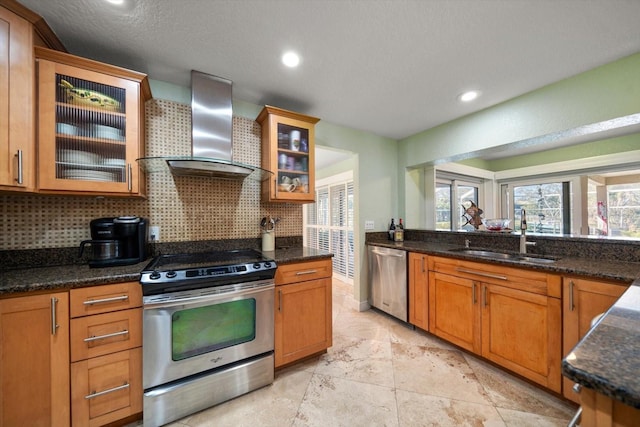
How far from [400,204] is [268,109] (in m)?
2.29

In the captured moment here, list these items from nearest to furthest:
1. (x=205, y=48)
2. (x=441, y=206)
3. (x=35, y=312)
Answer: (x=35, y=312)
(x=205, y=48)
(x=441, y=206)

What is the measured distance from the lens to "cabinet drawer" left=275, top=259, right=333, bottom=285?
6.08 feet

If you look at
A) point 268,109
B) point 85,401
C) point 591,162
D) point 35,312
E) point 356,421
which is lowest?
point 356,421

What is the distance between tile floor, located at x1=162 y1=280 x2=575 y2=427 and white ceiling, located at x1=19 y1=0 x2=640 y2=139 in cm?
244

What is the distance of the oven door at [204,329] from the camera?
55.2 inches

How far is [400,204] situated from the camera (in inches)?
135

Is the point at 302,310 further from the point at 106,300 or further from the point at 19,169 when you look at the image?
the point at 19,169

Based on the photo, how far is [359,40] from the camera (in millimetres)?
1543

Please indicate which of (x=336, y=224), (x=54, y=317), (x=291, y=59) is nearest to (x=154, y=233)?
(x=54, y=317)

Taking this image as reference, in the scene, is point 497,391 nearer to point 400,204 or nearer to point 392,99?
point 400,204

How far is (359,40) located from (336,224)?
11.1 ft

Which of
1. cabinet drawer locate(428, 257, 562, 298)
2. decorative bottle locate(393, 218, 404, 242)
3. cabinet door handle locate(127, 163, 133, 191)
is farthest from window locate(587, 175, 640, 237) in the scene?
cabinet door handle locate(127, 163, 133, 191)

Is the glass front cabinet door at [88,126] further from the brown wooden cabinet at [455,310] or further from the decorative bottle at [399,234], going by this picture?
the decorative bottle at [399,234]

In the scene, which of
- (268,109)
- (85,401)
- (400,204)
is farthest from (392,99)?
(85,401)
